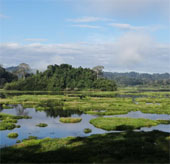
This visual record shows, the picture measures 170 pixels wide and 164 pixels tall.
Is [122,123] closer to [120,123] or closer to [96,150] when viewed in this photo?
[120,123]

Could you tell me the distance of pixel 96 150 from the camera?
3378 centimetres

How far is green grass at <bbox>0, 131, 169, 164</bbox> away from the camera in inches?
1176

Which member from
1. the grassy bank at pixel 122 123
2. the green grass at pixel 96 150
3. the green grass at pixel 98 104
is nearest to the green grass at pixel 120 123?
the grassy bank at pixel 122 123

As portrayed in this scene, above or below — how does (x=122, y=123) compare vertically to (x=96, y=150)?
above

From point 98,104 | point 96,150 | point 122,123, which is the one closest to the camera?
point 96,150

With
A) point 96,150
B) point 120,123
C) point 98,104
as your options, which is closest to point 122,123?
point 120,123

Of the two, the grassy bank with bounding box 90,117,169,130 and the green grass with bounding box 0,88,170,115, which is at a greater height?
the green grass with bounding box 0,88,170,115

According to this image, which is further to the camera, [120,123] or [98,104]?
[98,104]

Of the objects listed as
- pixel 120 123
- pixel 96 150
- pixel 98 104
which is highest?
pixel 98 104

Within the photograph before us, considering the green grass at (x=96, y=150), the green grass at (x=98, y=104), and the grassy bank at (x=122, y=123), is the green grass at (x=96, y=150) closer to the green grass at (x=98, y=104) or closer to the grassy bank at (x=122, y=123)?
the grassy bank at (x=122, y=123)

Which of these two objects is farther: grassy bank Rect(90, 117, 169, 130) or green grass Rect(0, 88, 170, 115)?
green grass Rect(0, 88, 170, 115)

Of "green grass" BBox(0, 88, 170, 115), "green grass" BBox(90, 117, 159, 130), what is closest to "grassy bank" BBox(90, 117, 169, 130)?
"green grass" BBox(90, 117, 159, 130)

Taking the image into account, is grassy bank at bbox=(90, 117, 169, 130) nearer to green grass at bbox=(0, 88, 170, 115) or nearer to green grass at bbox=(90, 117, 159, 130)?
green grass at bbox=(90, 117, 159, 130)

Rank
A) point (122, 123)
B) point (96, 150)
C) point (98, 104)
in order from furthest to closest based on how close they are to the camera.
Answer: point (98, 104), point (122, 123), point (96, 150)
